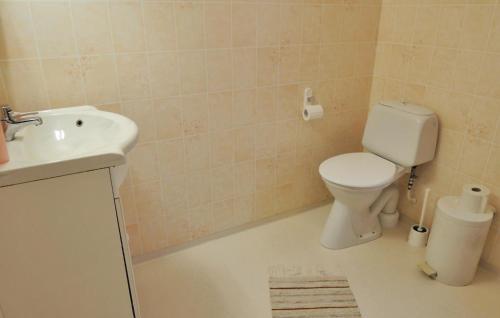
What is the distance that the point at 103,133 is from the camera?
127cm

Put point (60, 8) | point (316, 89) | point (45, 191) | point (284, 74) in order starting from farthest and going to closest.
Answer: point (316, 89) < point (284, 74) < point (60, 8) < point (45, 191)

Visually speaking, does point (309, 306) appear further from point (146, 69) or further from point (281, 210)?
point (146, 69)

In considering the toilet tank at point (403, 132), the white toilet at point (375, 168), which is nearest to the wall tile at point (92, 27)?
the white toilet at point (375, 168)

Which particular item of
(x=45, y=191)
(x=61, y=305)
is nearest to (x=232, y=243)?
(x=61, y=305)

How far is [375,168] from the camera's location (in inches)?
76.6

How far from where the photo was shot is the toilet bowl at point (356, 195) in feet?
6.02

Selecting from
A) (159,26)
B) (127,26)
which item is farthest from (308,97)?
(127,26)

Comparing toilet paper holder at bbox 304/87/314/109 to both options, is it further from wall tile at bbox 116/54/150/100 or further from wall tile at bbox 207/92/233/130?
wall tile at bbox 116/54/150/100

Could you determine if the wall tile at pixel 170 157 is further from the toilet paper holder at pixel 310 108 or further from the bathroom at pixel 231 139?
the toilet paper holder at pixel 310 108

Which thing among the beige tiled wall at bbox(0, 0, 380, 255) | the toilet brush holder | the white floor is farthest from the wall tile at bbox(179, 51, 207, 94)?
the toilet brush holder

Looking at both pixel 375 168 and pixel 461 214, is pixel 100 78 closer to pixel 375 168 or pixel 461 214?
pixel 375 168

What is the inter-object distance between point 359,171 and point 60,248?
4.82ft

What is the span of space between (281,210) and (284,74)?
874mm

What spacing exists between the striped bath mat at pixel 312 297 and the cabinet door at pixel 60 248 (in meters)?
0.84
